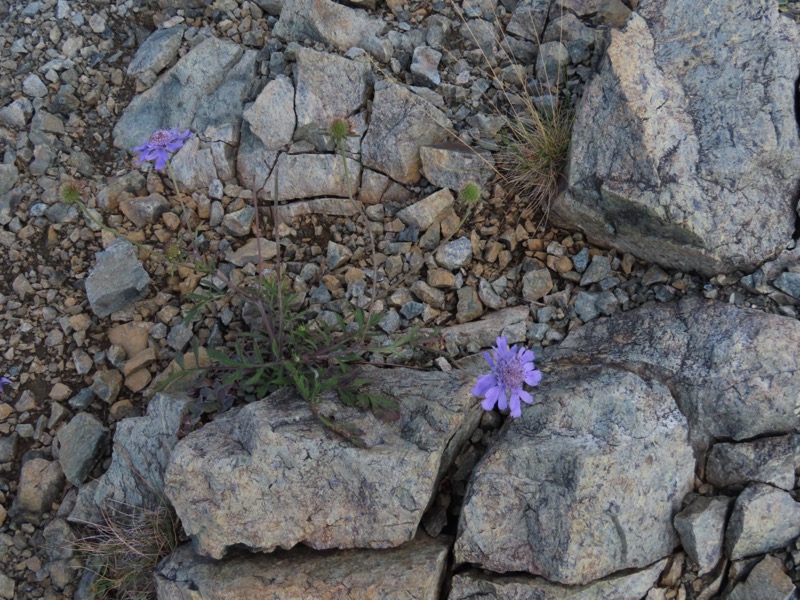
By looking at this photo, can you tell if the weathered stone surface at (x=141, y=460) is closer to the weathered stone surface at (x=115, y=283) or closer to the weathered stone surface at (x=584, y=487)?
the weathered stone surface at (x=115, y=283)

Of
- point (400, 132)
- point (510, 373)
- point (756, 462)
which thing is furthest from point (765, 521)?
point (400, 132)

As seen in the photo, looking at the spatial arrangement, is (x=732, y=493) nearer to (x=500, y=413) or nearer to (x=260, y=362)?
(x=500, y=413)

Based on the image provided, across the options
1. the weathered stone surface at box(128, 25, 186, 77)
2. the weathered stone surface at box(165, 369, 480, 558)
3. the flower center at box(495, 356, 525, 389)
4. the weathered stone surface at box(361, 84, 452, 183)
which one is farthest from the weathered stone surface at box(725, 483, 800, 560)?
the weathered stone surface at box(128, 25, 186, 77)

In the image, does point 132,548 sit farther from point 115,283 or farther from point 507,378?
point 507,378

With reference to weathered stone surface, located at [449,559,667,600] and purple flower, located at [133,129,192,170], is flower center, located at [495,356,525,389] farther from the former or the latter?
purple flower, located at [133,129,192,170]

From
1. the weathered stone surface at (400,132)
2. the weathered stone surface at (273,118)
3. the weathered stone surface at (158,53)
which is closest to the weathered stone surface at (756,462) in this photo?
the weathered stone surface at (400,132)

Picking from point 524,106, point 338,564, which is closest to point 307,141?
point 524,106
